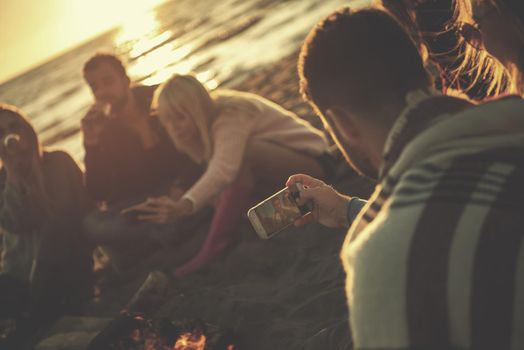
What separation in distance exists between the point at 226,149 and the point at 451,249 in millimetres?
3526

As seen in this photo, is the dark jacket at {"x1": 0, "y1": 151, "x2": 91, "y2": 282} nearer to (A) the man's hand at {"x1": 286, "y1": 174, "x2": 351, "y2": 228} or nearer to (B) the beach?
(B) the beach

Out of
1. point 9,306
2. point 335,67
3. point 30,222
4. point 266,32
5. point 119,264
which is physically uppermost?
point 335,67

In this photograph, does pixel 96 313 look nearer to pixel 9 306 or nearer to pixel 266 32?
pixel 9 306

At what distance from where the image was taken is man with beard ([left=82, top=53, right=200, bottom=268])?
5871mm

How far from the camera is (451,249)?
1280mm

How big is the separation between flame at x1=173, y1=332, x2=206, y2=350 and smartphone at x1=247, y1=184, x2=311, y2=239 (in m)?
1.14

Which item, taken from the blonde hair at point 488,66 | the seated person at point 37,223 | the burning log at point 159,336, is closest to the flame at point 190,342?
the burning log at point 159,336

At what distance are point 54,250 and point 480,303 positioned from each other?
4894mm

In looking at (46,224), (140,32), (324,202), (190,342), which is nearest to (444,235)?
(324,202)

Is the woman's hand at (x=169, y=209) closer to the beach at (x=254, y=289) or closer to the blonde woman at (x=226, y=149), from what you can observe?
the blonde woman at (x=226, y=149)

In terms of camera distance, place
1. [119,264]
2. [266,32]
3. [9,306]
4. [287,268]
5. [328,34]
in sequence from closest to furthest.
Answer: [328,34], [287,268], [9,306], [119,264], [266,32]

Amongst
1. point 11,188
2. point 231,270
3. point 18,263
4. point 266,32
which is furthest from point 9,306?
point 266,32

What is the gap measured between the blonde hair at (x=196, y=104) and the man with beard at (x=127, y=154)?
3.65 feet

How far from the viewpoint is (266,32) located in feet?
68.3
